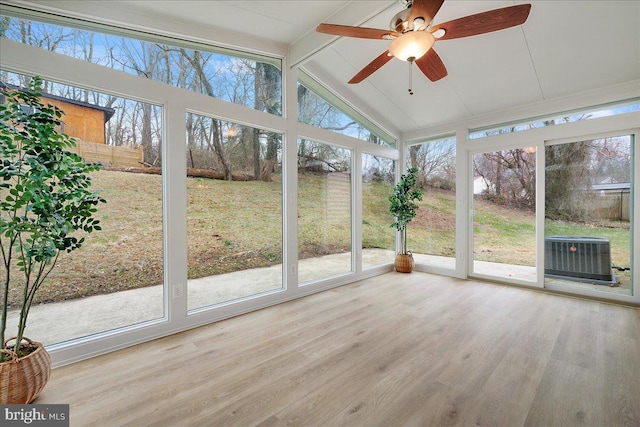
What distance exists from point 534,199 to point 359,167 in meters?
2.64

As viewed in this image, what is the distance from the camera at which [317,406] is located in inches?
62.9

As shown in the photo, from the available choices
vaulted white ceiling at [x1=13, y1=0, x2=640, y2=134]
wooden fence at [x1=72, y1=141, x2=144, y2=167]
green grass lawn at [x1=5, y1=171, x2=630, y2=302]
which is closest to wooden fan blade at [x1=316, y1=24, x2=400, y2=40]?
vaulted white ceiling at [x1=13, y1=0, x2=640, y2=134]

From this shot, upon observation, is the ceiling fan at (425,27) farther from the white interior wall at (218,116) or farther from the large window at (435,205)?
the large window at (435,205)

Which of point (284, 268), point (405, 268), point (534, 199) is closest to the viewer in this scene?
point (284, 268)

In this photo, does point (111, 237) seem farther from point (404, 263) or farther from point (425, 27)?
point (404, 263)

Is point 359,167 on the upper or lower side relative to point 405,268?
upper

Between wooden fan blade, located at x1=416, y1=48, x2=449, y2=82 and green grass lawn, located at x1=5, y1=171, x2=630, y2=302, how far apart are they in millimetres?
1940

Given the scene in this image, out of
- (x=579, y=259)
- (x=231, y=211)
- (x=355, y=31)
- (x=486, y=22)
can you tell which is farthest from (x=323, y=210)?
(x=579, y=259)

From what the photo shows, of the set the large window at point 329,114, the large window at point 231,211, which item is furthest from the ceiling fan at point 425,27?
the large window at point 329,114

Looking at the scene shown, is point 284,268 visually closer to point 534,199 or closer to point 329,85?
point 329,85

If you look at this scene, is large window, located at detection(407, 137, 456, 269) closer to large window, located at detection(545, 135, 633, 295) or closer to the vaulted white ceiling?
the vaulted white ceiling

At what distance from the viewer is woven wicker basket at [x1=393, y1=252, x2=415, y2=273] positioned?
15.9 feet

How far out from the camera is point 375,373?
1909 millimetres

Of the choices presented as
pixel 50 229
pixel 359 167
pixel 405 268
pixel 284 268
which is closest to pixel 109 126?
pixel 50 229
